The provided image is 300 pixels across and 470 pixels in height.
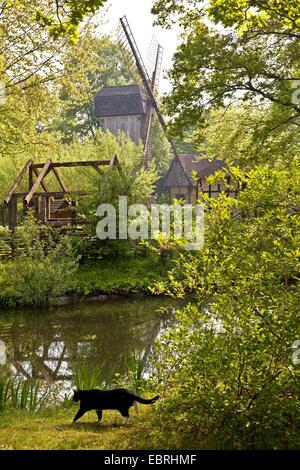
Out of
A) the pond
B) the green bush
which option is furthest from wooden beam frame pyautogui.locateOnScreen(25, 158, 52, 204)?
the pond

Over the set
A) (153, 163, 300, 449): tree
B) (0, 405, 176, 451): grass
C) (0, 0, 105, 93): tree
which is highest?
(0, 0, 105, 93): tree

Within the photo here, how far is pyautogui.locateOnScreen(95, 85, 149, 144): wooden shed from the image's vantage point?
42969 mm

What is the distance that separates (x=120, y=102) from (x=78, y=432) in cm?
4093

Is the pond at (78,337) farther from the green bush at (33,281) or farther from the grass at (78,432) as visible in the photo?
the grass at (78,432)

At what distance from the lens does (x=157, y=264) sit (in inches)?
803

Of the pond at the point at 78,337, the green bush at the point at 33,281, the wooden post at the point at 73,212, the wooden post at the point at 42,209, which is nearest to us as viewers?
the pond at the point at 78,337

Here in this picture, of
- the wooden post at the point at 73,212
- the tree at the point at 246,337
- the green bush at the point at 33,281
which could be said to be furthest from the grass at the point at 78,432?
the wooden post at the point at 73,212

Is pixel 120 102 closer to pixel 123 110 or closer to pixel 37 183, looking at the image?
pixel 123 110

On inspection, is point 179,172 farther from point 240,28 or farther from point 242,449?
point 242,449

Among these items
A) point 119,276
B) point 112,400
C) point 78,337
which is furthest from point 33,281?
point 112,400

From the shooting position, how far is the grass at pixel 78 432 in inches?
192

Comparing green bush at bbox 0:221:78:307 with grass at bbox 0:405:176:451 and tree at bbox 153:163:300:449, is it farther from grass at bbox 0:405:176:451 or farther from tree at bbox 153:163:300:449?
tree at bbox 153:163:300:449

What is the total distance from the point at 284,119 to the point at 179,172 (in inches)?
1283

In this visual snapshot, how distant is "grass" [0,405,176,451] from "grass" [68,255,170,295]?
11.3 meters
